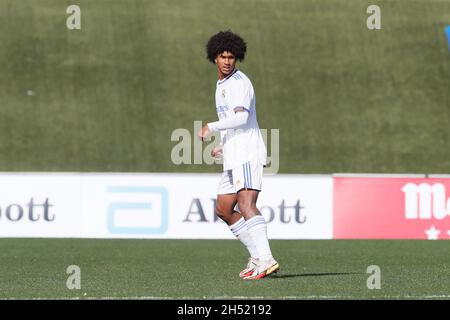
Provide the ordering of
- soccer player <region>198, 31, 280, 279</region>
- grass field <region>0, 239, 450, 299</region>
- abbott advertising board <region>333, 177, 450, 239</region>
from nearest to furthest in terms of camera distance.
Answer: grass field <region>0, 239, 450, 299</region>, soccer player <region>198, 31, 280, 279</region>, abbott advertising board <region>333, 177, 450, 239</region>

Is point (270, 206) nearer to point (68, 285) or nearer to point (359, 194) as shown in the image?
point (359, 194)

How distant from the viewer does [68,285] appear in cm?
1048

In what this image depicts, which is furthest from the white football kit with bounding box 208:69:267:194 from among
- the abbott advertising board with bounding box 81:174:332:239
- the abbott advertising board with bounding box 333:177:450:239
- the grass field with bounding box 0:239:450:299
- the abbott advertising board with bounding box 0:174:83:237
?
the abbott advertising board with bounding box 333:177:450:239

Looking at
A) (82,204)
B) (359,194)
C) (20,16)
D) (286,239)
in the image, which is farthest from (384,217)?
(20,16)

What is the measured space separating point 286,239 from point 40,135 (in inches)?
448

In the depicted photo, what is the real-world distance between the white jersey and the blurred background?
1761cm

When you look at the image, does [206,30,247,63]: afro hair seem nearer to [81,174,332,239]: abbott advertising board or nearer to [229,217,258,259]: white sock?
[229,217,258,259]: white sock

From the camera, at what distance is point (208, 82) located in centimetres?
3219

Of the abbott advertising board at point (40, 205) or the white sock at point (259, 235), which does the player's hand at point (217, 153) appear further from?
the abbott advertising board at point (40, 205)

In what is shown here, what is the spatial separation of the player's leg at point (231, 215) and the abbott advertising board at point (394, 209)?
952cm

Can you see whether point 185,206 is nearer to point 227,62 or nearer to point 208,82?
point 227,62

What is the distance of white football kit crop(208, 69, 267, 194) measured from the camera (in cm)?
1092

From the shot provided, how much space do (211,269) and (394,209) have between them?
8584mm

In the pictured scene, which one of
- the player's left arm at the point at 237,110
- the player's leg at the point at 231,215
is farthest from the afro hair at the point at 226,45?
the player's leg at the point at 231,215
